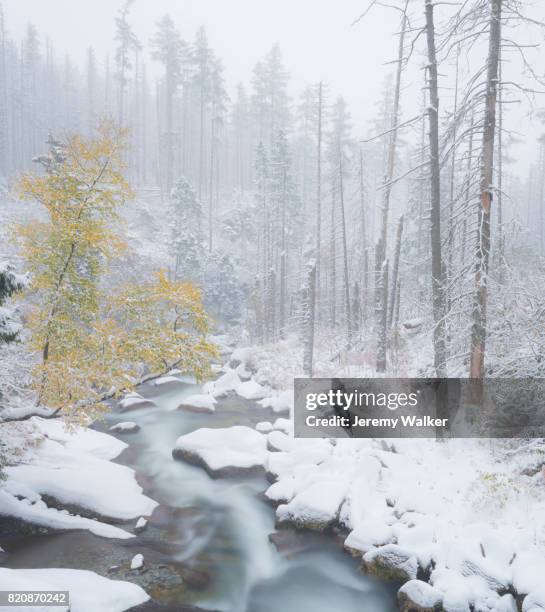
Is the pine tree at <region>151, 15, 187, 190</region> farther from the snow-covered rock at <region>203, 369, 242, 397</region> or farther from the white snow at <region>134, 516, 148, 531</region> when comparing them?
→ the white snow at <region>134, 516, 148, 531</region>

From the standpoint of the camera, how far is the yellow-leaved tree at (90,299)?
8.00 metres

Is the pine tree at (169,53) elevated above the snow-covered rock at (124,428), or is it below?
above

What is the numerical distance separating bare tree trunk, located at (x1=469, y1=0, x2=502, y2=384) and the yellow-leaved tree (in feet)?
21.6

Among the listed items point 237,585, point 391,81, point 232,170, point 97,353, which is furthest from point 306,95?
point 237,585

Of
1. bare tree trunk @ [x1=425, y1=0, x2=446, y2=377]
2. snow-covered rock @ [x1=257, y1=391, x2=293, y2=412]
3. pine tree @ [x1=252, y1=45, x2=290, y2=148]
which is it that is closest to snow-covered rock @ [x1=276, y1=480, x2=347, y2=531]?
bare tree trunk @ [x1=425, y1=0, x2=446, y2=377]

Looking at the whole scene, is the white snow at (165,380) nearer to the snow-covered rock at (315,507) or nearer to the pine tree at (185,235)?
the pine tree at (185,235)

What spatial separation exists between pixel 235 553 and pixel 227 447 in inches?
157

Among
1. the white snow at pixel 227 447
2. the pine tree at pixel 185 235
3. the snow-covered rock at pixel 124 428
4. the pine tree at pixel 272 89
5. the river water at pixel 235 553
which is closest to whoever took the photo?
the river water at pixel 235 553

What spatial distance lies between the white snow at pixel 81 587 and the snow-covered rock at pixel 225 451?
488 cm

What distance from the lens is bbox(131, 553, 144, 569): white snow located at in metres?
7.38

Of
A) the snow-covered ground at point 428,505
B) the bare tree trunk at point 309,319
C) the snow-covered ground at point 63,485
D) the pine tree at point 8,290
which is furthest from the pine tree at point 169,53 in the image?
the pine tree at point 8,290

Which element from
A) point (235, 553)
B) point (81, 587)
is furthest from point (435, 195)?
point (81, 587)

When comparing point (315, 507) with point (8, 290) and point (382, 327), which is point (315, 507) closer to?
point (8, 290)

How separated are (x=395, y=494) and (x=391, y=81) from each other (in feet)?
100
